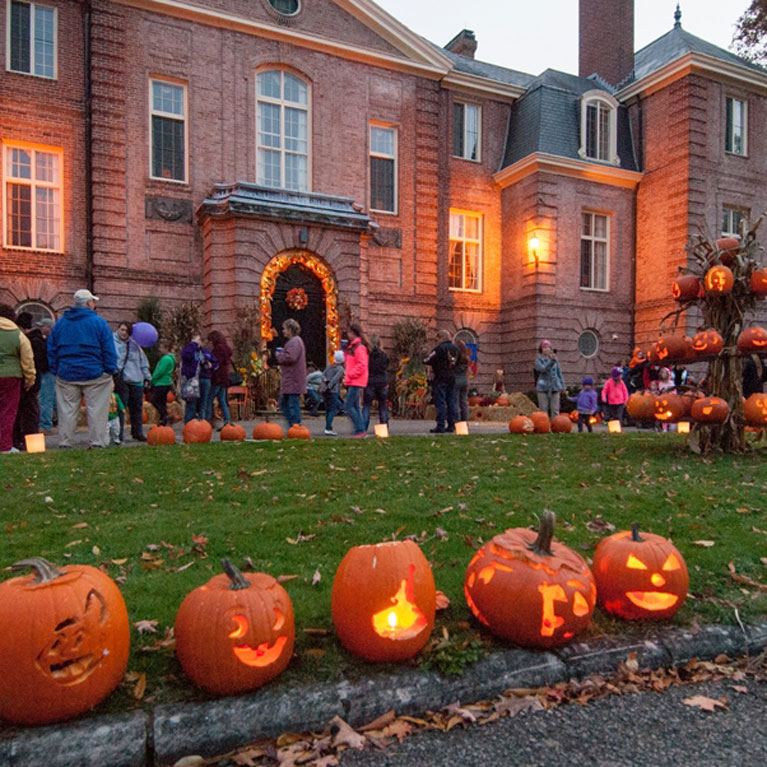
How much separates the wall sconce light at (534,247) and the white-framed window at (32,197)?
14.3m

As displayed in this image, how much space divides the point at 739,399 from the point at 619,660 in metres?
6.04

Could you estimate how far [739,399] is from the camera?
767 centimetres

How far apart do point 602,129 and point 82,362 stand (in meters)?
21.0

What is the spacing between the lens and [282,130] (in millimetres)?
19047

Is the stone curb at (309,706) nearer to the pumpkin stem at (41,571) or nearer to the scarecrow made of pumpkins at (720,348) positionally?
the pumpkin stem at (41,571)

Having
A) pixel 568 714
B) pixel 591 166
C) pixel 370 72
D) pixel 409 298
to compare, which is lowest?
pixel 568 714

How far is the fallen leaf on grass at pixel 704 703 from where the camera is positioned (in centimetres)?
243

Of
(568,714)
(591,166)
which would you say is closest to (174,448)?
(568,714)

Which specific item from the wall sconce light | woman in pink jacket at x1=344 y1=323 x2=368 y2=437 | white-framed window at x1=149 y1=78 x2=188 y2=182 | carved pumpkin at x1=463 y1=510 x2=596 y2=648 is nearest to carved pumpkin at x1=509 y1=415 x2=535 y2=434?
woman in pink jacket at x1=344 y1=323 x2=368 y2=437

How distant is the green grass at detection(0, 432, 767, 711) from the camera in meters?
2.97

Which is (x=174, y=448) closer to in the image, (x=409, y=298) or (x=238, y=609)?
(x=238, y=609)

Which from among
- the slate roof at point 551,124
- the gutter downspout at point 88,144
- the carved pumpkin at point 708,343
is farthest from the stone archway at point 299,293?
the carved pumpkin at point 708,343

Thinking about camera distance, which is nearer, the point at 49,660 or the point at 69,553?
the point at 49,660

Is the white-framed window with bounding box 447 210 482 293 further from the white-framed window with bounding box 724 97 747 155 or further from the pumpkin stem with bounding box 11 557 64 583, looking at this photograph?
the pumpkin stem with bounding box 11 557 64 583
